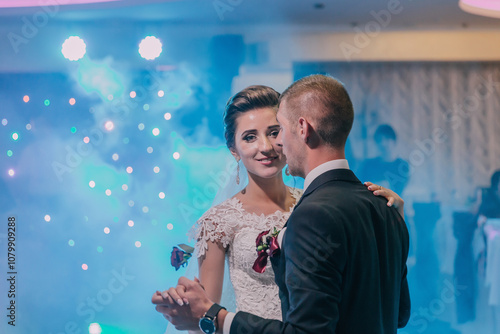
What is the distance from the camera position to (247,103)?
99.2 inches

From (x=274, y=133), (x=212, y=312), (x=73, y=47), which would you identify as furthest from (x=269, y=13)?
(x=212, y=312)

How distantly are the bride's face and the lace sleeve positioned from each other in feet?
0.97

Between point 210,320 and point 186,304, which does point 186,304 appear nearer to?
point 186,304

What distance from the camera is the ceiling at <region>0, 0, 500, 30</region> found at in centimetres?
365

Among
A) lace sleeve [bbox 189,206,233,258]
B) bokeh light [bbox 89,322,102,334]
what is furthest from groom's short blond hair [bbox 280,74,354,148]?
bokeh light [bbox 89,322,102,334]

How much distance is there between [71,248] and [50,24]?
176cm

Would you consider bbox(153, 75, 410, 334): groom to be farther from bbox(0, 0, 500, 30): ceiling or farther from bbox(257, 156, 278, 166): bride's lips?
bbox(0, 0, 500, 30): ceiling

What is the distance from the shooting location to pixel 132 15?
381 cm

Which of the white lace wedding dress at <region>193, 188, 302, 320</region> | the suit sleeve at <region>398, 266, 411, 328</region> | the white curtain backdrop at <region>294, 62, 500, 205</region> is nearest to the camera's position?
the suit sleeve at <region>398, 266, 411, 328</region>

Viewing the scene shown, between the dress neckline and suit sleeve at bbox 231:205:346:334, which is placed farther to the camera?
the dress neckline

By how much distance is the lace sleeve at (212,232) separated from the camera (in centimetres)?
238

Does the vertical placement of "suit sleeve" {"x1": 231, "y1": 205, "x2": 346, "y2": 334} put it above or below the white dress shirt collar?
below

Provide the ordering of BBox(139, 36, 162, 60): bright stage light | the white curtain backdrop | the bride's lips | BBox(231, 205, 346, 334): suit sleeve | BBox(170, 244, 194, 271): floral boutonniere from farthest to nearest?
the white curtain backdrop, BBox(139, 36, 162, 60): bright stage light, BBox(170, 244, 194, 271): floral boutonniere, the bride's lips, BBox(231, 205, 346, 334): suit sleeve

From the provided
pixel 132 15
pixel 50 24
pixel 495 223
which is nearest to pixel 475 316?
pixel 495 223
